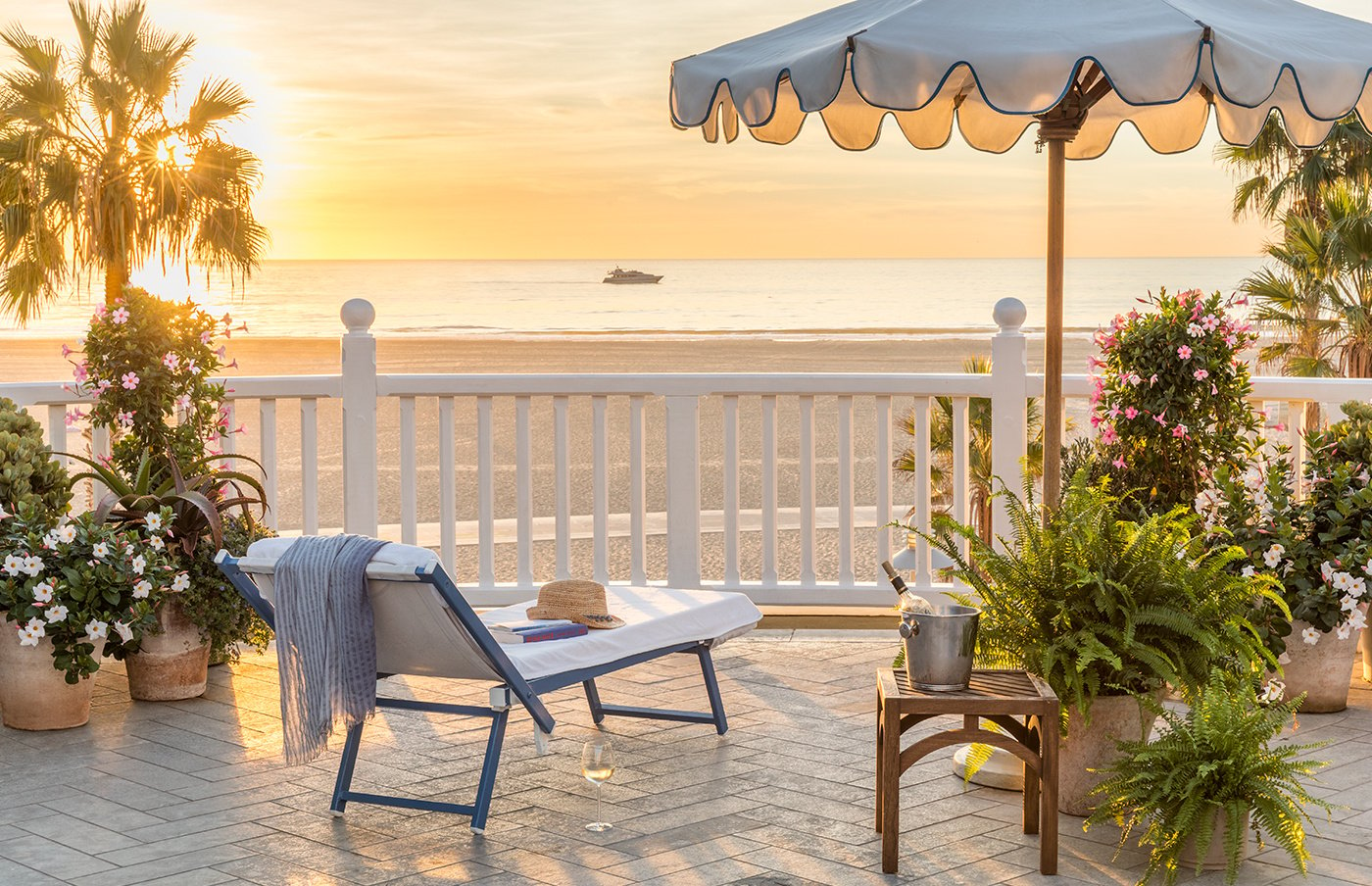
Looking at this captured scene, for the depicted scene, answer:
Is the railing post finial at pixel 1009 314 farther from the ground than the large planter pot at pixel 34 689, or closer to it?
farther from the ground

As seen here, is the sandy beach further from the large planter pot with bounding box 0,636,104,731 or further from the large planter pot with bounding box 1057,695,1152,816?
the large planter pot with bounding box 0,636,104,731

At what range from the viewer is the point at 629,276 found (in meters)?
72.2

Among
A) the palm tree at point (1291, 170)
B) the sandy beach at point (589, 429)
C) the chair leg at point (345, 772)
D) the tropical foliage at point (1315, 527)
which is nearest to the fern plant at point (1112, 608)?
the tropical foliage at point (1315, 527)

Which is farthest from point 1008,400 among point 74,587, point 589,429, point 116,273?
point 589,429

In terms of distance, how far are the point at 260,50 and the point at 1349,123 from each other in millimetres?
17782

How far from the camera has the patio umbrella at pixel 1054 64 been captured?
366cm

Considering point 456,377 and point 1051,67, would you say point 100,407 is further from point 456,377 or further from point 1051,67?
point 1051,67

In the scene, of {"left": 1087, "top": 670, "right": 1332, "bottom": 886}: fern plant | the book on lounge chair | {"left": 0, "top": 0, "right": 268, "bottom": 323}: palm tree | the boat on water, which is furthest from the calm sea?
{"left": 1087, "top": 670, "right": 1332, "bottom": 886}: fern plant

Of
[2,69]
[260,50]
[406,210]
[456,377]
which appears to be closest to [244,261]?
[2,69]

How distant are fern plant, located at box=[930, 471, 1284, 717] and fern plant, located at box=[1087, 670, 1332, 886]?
168mm

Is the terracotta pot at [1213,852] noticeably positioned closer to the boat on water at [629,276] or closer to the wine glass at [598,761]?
the wine glass at [598,761]

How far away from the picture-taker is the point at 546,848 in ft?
13.3

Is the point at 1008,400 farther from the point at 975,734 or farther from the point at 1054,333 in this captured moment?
the point at 975,734

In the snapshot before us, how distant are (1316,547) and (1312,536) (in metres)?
0.07
